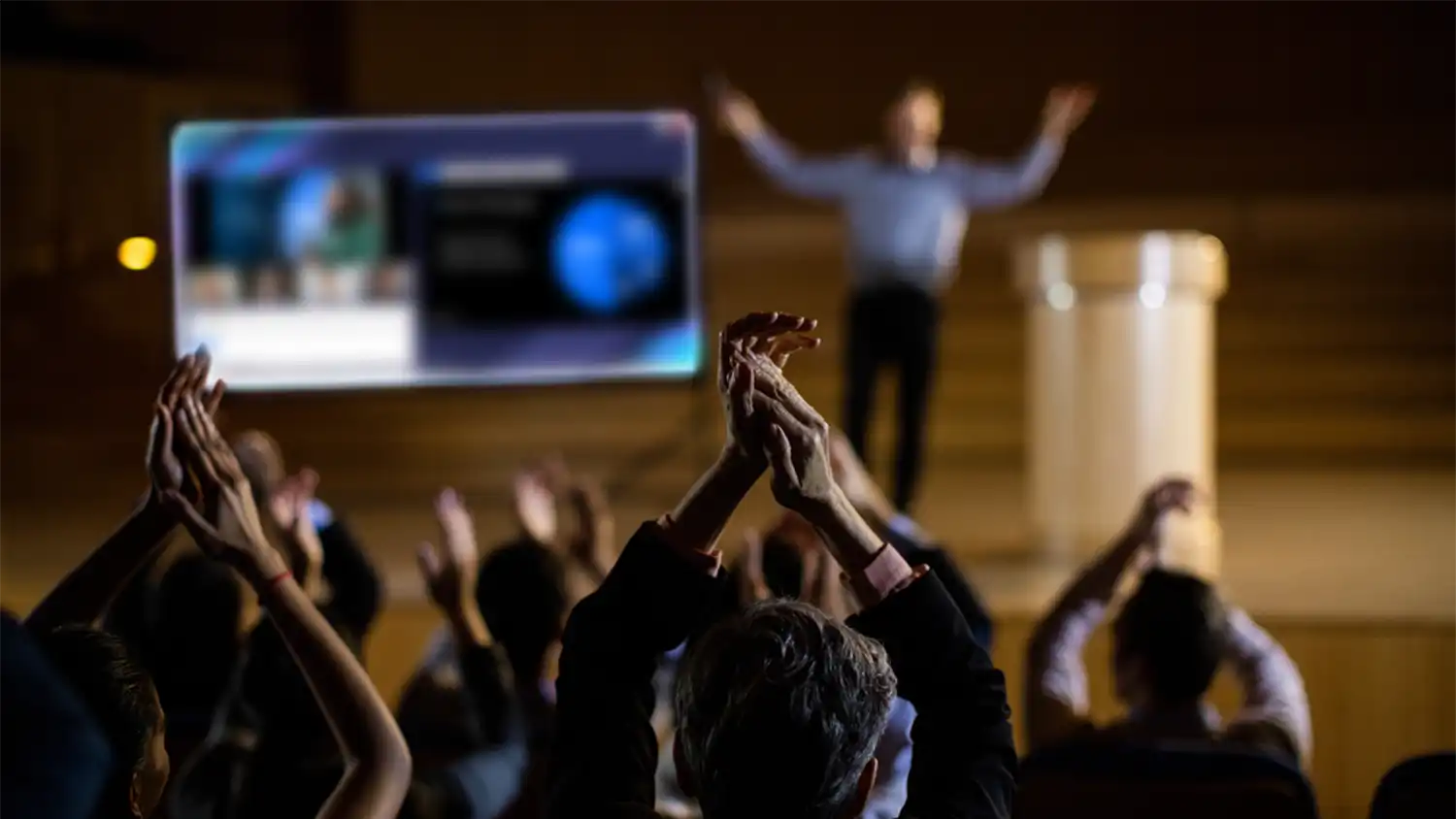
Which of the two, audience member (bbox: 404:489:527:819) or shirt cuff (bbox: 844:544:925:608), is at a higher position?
shirt cuff (bbox: 844:544:925:608)

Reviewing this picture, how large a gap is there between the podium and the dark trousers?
434 millimetres

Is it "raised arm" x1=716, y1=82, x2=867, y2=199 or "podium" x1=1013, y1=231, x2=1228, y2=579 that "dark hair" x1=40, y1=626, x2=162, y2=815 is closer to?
"podium" x1=1013, y1=231, x2=1228, y2=579

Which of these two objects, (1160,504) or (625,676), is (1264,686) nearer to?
(1160,504)

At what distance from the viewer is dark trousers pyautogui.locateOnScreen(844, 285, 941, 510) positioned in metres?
4.98

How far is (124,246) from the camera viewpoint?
6.87m

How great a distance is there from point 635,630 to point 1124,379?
11.3ft

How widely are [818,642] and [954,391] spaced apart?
19.0 feet

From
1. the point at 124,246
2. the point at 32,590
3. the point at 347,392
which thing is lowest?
the point at 32,590

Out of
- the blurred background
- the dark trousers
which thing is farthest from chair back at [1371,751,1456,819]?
the blurred background

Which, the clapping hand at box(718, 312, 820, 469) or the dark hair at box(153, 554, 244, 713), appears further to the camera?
the dark hair at box(153, 554, 244, 713)

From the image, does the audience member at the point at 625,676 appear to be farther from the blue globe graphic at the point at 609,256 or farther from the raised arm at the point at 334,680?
the blue globe graphic at the point at 609,256

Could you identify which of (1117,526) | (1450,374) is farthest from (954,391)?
(1117,526)

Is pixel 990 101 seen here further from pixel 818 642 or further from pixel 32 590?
pixel 818 642

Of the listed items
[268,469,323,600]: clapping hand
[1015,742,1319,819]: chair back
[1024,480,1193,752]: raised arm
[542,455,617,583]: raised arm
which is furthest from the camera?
[542,455,617,583]: raised arm
